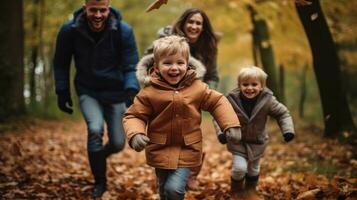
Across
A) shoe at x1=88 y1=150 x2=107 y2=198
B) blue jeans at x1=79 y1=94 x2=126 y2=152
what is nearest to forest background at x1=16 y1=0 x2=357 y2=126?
blue jeans at x1=79 y1=94 x2=126 y2=152

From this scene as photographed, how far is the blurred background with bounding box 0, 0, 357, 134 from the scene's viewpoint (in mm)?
11141

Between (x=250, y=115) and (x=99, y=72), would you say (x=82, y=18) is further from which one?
(x=250, y=115)

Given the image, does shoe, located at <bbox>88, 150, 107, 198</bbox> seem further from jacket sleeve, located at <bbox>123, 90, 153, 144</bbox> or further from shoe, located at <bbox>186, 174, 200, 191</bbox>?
jacket sleeve, located at <bbox>123, 90, 153, 144</bbox>

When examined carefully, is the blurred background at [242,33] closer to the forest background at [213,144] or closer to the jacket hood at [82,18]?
the forest background at [213,144]

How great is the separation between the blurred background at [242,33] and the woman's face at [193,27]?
3.41m

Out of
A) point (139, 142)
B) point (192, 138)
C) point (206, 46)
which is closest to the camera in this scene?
point (139, 142)

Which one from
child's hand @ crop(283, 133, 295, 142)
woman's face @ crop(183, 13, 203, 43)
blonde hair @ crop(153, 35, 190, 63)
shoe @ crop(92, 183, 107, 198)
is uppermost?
woman's face @ crop(183, 13, 203, 43)

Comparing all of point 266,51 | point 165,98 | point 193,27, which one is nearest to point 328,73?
point 193,27

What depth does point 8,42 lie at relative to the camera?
408 inches

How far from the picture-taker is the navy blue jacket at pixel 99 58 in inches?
196

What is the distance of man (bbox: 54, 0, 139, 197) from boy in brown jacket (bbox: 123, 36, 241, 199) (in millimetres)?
1293

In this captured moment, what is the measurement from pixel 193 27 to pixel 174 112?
2.16 meters

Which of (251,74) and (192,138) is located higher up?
(251,74)

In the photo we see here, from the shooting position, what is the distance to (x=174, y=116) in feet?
Answer: 12.0
